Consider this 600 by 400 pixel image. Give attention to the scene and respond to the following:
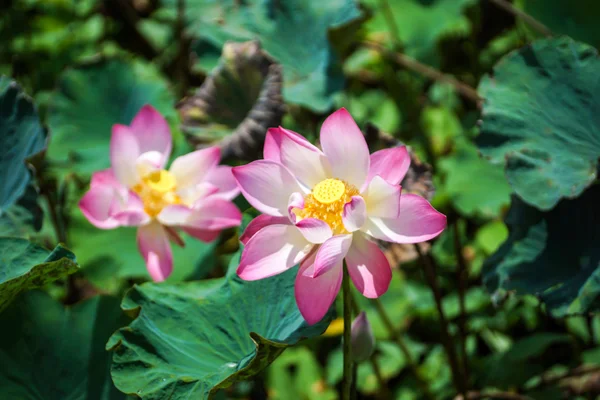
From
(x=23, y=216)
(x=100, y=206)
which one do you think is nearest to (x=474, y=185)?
(x=100, y=206)

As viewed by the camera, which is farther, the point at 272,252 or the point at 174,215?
the point at 174,215

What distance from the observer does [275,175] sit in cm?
100

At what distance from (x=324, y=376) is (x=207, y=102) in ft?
2.71

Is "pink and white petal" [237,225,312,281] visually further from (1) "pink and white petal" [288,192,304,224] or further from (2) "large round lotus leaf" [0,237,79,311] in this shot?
(2) "large round lotus leaf" [0,237,79,311]

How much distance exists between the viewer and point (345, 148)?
982 millimetres

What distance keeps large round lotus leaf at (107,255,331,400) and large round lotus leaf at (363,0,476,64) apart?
128 centimetres

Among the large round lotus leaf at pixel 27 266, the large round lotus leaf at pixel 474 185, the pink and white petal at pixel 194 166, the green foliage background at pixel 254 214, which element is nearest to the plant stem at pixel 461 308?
the green foliage background at pixel 254 214

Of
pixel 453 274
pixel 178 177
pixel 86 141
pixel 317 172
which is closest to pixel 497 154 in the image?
pixel 317 172

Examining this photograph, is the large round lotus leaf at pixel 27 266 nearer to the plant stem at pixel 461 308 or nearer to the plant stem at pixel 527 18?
the plant stem at pixel 461 308

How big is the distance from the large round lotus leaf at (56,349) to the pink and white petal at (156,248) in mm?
112

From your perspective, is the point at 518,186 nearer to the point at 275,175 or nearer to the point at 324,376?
the point at 275,175

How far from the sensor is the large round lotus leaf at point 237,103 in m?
1.38

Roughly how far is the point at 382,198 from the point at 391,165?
0.22 ft

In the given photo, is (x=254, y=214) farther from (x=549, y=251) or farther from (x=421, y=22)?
(x=421, y=22)
